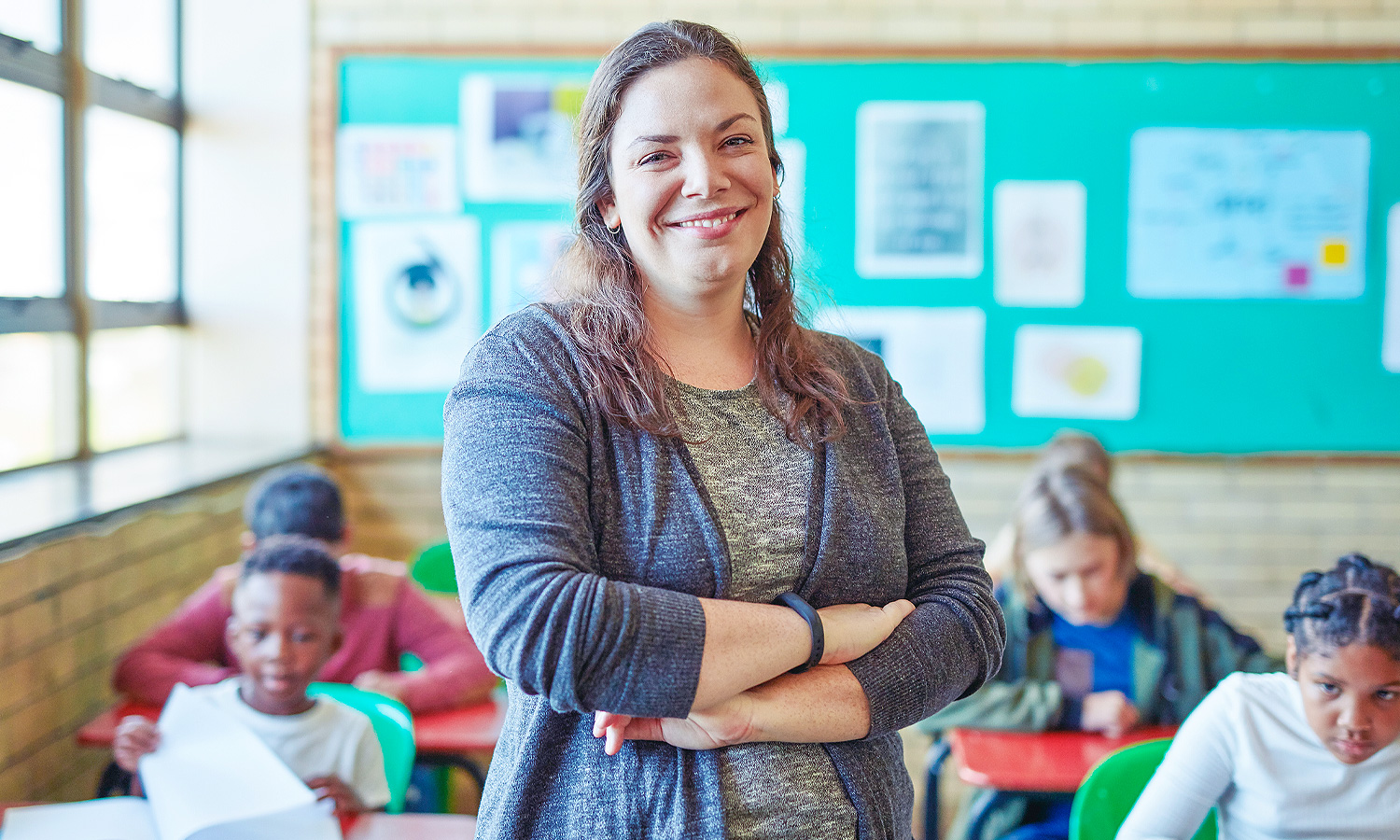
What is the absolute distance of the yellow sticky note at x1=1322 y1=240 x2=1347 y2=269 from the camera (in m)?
3.83

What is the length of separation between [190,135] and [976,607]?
3569mm

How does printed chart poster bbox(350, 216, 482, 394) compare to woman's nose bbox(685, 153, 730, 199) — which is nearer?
woman's nose bbox(685, 153, 730, 199)

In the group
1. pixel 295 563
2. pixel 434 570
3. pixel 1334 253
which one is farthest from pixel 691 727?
pixel 1334 253

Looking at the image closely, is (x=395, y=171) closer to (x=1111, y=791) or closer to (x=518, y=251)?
(x=518, y=251)

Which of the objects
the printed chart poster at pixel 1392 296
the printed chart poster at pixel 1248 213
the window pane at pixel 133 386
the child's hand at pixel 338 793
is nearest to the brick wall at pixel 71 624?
the window pane at pixel 133 386

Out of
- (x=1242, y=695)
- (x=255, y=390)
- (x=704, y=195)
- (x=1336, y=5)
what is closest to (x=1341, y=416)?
(x=1336, y=5)

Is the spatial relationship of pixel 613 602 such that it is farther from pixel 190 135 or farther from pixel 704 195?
pixel 190 135

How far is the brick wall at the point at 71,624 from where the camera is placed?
228cm

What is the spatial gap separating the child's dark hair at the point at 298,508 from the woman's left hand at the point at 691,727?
1.92m

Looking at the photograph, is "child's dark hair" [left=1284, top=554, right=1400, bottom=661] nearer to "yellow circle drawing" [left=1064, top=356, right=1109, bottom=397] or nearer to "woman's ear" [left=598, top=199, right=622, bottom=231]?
"woman's ear" [left=598, top=199, right=622, bottom=231]

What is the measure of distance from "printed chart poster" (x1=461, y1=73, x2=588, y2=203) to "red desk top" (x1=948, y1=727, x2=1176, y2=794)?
2323 mm

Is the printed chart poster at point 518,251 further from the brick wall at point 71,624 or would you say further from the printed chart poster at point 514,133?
the brick wall at point 71,624

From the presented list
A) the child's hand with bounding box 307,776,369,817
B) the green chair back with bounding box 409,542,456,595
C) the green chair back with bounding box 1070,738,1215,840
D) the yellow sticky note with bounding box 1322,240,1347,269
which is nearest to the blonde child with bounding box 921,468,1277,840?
the green chair back with bounding box 1070,738,1215,840

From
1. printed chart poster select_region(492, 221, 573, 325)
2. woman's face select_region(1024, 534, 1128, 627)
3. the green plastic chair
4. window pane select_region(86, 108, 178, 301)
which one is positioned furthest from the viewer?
printed chart poster select_region(492, 221, 573, 325)
